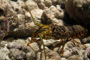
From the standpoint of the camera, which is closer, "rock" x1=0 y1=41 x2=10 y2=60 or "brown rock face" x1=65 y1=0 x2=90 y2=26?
"rock" x1=0 y1=41 x2=10 y2=60

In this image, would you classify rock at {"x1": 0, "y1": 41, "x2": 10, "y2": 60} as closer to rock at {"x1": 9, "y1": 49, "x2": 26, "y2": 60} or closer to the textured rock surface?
the textured rock surface

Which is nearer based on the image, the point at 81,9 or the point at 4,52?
the point at 4,52

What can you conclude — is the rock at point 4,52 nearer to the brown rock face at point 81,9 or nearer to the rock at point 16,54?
the rock at point 16,54

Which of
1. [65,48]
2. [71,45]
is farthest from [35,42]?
[71,45]

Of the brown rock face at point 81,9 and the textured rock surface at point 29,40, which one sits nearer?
the textured rock surface at point 29,40

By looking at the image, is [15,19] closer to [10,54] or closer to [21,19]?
[21,19]

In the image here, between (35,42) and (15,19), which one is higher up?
(15,19)

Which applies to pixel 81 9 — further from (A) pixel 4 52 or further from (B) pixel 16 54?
(A) pixel 4 52

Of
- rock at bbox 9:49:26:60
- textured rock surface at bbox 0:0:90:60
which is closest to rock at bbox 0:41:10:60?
textured rock surface at bbox 0:0:90:60

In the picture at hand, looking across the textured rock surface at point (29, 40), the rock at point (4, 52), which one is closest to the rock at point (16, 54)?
the textured rock surface at point (29, 40)

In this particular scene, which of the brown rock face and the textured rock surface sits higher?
the brown rock face

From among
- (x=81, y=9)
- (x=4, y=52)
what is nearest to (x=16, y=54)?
(x=4, y=52)
